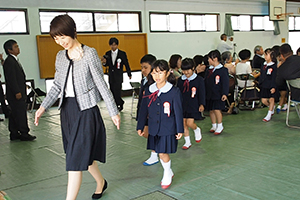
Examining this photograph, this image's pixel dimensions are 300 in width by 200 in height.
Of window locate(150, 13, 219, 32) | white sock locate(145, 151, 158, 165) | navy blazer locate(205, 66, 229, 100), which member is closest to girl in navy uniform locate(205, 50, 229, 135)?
navy blazer locate(205, 66, 229, 100)

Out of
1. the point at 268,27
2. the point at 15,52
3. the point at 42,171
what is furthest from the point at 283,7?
the point at 42,171

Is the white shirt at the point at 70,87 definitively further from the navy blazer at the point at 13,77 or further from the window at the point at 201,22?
the window at the point at 201,22

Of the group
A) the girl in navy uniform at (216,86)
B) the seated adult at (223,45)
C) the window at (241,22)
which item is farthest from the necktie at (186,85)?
the window at (241,22)

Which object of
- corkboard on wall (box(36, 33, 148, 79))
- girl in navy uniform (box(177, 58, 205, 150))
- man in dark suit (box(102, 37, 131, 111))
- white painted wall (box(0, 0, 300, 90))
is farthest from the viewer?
corkboard on wall (box(36, 33, 148, 79))

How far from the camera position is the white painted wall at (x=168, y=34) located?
8.27 m

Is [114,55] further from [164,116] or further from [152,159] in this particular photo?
[164,116]

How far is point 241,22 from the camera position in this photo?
12773 millimetres

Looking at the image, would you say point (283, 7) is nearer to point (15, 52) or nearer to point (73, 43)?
point (15, 52)

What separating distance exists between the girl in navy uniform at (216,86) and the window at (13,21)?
213 inches

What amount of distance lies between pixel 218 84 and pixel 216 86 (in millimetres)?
39

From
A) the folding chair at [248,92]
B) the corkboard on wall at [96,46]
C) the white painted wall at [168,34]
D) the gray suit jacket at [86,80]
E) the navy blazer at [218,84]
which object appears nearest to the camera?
the gray suit jacket at [86,80]

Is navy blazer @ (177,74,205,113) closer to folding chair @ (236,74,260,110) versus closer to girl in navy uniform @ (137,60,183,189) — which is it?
girl in navy uniform @ (137,60,183,189)

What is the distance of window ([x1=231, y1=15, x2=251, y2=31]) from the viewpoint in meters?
12.5

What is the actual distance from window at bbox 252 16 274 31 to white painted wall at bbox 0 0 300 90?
211 millimetres
